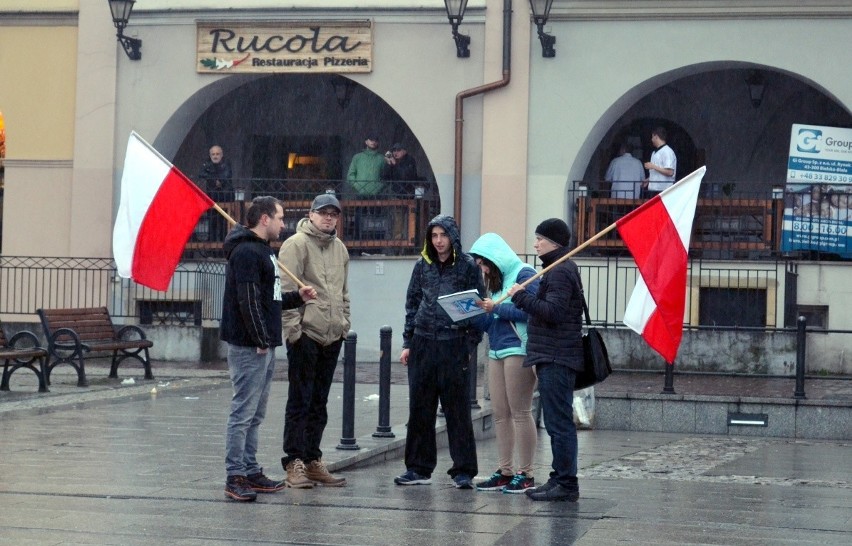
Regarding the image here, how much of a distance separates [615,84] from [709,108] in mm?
3264

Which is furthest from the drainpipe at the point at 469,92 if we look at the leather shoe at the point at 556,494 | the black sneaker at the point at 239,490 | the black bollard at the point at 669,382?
the black sneaker at the point at 239,490

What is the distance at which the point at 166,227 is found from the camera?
9758mm

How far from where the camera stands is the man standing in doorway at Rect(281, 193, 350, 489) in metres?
9.23

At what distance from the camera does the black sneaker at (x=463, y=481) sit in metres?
9.46

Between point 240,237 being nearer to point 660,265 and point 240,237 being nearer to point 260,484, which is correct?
point 260,484

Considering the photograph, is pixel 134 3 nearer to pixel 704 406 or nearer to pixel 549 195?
pixel 549 195

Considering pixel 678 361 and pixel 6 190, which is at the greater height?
pixel 6 190

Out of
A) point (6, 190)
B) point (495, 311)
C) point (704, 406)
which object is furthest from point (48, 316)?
point (495, 311)

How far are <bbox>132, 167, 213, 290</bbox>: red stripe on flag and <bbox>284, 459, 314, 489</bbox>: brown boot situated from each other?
156cm

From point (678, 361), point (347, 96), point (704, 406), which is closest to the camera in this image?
Answer: point (704, 406)

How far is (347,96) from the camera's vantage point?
23.5 meters

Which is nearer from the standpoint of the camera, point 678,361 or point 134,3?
point 678,361

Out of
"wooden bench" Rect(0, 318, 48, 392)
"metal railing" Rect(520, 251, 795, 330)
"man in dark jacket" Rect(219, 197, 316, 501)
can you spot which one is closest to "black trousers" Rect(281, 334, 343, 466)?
"man in dark jacket" Rect(219, 197, 316, 501)

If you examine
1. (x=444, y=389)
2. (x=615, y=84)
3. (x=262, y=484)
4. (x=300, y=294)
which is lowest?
(x=262, y=484)
